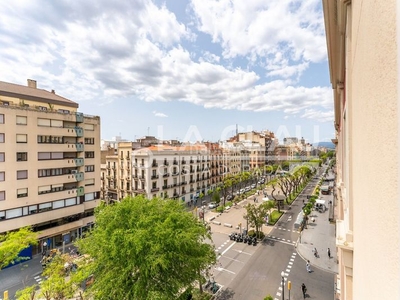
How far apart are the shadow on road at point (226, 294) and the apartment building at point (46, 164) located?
17.3 metres

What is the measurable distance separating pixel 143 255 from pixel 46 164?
18.0 metres

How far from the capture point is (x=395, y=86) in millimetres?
1253

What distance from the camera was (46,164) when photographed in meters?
22.4

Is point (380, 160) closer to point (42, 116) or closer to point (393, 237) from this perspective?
point (393, 237)

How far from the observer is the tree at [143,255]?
976 cm

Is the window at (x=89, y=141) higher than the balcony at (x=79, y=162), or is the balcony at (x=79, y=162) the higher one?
the window at (x=89, y=141)

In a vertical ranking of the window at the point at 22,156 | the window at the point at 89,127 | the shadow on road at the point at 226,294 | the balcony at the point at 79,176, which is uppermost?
the window at the point at 89,127

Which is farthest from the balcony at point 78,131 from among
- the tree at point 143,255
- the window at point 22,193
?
the tree at point 143,255

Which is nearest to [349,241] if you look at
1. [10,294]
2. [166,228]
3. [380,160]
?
[380,160]

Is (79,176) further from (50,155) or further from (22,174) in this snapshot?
(22,174)

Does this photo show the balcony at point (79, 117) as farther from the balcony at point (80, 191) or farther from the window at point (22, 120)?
the balcony at point (80, 191)

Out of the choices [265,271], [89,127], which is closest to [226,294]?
[265,271]

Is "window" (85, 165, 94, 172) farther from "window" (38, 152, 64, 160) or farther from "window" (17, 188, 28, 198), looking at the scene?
"window" (17, 188, 28, 198)

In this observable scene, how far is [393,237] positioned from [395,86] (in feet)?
2.83
